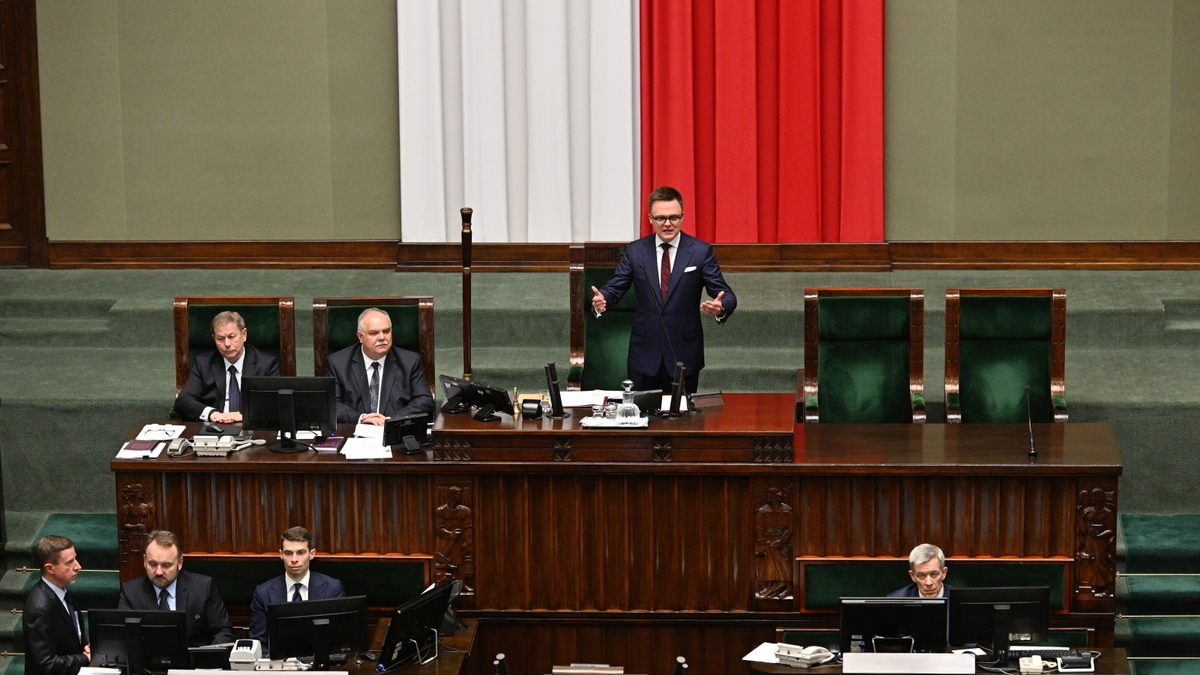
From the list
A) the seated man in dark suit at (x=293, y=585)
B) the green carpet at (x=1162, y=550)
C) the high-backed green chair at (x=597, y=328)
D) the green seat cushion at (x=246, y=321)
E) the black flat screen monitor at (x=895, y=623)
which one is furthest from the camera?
the high-backed green chair at (x=597, y=328)

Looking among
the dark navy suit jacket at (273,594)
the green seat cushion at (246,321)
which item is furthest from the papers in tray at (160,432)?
the dark navy suit jacket at (273,594)

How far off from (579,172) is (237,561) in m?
3.44

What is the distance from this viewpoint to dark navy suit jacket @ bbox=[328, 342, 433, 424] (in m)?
5.79

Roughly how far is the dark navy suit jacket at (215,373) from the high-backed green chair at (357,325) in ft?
0.72

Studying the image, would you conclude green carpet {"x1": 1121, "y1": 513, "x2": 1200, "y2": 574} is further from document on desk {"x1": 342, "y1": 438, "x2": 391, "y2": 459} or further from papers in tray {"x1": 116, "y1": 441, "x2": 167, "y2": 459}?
papers in tray {"x1": 116, "y1": 441, "x2": 167, "y2": 459}

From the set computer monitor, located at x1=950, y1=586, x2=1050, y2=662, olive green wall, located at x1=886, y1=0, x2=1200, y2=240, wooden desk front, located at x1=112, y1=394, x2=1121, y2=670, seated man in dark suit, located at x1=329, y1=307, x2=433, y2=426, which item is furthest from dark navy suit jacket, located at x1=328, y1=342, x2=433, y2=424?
olive green wall, located at x1=886, y1=0, x2=1200, y2=240

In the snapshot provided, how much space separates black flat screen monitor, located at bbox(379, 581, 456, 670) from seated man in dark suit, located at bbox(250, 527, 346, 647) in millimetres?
382

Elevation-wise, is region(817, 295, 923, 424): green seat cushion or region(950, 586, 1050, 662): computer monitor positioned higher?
region(817, 295, 923, 424): green seat cushion

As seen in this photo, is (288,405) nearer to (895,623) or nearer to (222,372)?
(222,372)

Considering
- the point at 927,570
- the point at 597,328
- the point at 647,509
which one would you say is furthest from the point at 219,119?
the point at 927,570

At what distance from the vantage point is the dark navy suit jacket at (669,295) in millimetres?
5844

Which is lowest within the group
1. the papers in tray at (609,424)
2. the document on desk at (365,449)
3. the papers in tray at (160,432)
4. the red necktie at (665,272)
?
the document on desk at (365,449)

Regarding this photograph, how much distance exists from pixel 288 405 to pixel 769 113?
11.9ft

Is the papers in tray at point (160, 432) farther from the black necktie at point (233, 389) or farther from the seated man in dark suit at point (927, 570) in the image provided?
the seated man in dark suit at point (927, 570)
